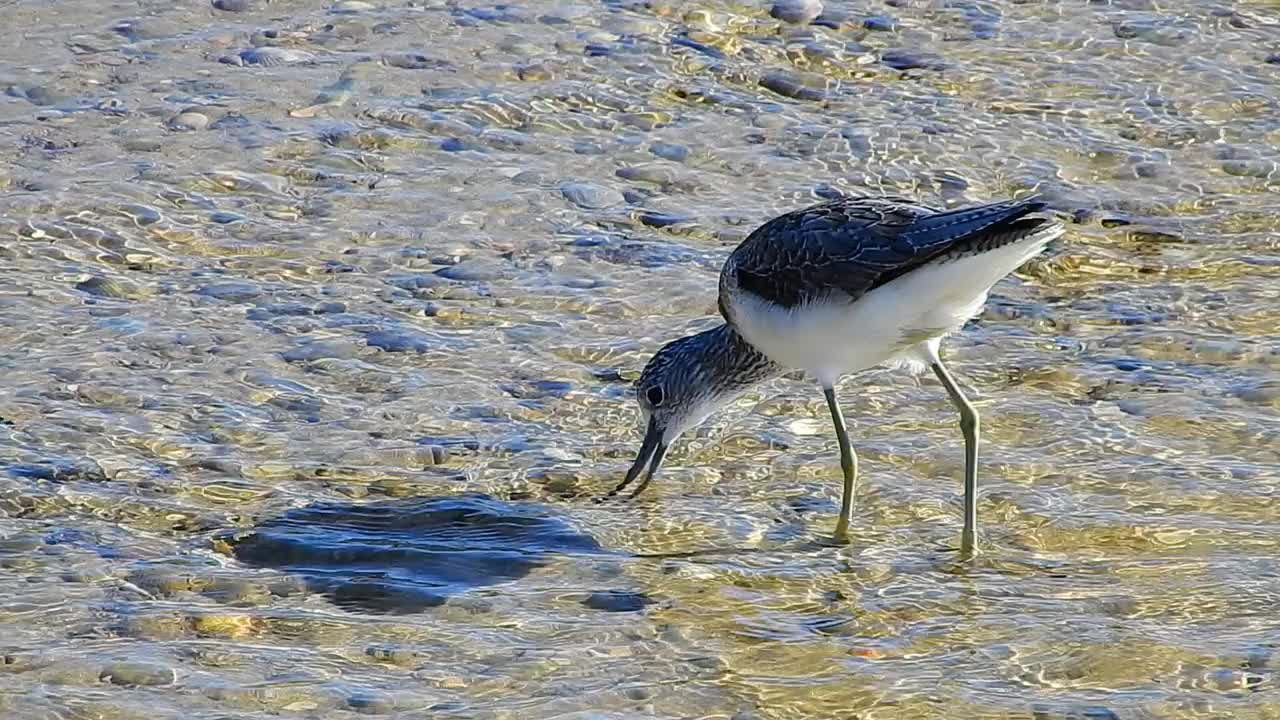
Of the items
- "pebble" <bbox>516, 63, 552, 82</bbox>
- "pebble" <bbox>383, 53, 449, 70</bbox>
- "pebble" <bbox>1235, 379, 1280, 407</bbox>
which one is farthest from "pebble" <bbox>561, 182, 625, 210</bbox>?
"pebble" <bbox>1235, 379, 1280, 407</bbox>

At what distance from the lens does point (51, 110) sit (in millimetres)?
8734

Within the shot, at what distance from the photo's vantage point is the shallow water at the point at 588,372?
550cm

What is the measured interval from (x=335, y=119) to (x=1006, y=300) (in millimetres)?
2882

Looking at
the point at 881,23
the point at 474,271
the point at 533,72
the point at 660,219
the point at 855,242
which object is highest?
the point at 881,23

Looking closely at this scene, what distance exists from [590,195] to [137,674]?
12.0ft

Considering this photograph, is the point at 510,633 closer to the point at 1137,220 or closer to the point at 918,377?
the point at 918,377

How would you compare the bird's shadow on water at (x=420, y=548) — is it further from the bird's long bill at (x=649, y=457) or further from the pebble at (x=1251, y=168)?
the pebble at (x=1251, y=168)

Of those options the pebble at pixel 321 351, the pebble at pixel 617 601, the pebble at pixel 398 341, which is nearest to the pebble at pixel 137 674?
the pebble at pixel 617 601

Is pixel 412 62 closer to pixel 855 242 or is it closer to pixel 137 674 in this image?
pixel 855 242

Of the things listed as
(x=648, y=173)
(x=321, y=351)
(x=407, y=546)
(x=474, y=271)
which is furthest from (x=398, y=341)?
(x=648, y=173)

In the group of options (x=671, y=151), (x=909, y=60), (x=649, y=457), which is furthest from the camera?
(x=909, y=60)

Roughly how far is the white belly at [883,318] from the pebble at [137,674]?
91.1 inches

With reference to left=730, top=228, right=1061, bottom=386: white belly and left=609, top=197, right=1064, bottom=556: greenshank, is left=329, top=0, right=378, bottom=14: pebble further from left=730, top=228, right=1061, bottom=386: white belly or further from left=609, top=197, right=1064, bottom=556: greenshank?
left=730, top=228, right=1061, bottom=386: white belly

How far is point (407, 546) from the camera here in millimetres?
6230
